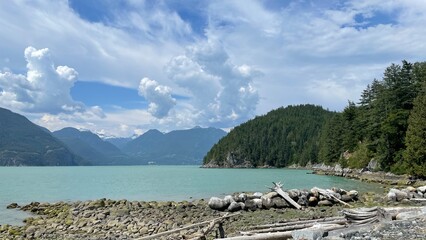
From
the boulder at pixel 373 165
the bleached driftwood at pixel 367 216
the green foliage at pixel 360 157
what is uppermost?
the green foliage at pixel 360 157

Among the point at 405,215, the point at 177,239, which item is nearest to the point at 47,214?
the point at 177,239

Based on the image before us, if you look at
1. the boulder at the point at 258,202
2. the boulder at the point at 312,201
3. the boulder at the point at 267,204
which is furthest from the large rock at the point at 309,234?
the boulder at the point at 312,201

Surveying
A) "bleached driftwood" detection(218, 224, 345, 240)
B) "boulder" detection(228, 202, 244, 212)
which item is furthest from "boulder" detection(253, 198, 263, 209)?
"bleached driftwood" detection(218, 224, 345, 240)

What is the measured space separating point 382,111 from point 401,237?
76273mm

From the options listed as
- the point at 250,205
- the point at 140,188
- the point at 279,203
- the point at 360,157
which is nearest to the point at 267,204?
the point at 279,203

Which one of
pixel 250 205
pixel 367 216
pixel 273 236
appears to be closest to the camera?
pixel 273 236

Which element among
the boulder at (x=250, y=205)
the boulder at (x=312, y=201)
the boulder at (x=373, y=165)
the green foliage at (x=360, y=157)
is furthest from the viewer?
the green foliage at (x=360, y=157)

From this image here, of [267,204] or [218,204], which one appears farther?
[267,204]

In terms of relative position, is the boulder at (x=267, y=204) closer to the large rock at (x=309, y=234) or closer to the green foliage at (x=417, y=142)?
the large rock at (x=309, y=234)

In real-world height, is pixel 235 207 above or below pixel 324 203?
below

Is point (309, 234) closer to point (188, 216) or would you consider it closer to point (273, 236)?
point (273, 236)

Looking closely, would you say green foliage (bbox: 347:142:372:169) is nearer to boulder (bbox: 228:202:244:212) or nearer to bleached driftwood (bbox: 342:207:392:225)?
boulder (bbox: 228:202:244:212)

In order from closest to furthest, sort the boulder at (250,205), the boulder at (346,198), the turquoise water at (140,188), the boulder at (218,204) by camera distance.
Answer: the boulder at (250,205)
the boulder at (218,204)
the boulder at (346,198)
the turquoise water at (140,188)

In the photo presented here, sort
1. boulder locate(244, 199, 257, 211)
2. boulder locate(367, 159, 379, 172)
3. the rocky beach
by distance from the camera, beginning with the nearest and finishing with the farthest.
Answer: the rocky beach
boulder locate(244, 199, 257, 211)
boulder locate(367, 159, 379, 172)
